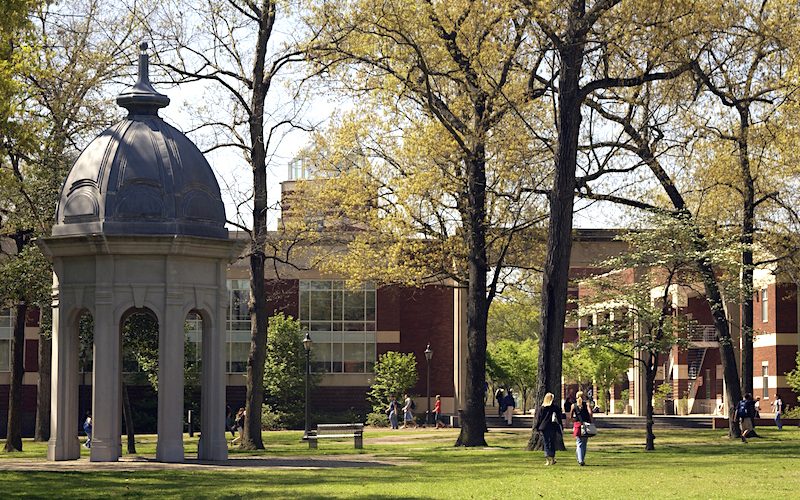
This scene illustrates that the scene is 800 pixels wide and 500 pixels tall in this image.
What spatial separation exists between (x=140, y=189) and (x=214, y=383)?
14.8 feet

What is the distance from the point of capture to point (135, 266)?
27328 millimetres

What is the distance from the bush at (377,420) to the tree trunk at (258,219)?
2761cm

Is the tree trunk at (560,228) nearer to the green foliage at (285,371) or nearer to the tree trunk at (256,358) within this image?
the tree trunk at (256,358)

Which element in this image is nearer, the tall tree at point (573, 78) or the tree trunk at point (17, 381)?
the tall tree at point (573, 78)

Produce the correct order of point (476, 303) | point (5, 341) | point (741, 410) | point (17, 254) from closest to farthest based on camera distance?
point (476, 303) < point (17, 254) < point (741, 410) < point (5, 341)

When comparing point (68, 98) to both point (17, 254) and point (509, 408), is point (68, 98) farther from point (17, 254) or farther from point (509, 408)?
point (509, 408)

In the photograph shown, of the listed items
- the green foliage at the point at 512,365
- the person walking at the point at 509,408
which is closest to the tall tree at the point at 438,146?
the person walking at the point at 509,408

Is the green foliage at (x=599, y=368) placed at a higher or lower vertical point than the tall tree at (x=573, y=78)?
lower

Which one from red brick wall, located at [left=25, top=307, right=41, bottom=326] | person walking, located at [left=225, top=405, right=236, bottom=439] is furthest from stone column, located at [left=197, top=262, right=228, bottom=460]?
red brick wall, located at [left=25, top=307, right=41, bottom=326]

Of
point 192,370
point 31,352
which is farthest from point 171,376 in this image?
point 31,352

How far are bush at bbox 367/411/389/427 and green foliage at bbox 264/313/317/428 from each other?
11.1 feet

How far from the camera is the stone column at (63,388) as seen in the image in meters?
27.9

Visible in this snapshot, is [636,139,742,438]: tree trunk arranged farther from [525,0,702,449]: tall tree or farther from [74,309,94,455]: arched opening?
[74,309,94,455]: arched opening

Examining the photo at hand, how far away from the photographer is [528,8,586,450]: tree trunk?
34000 millimetres
